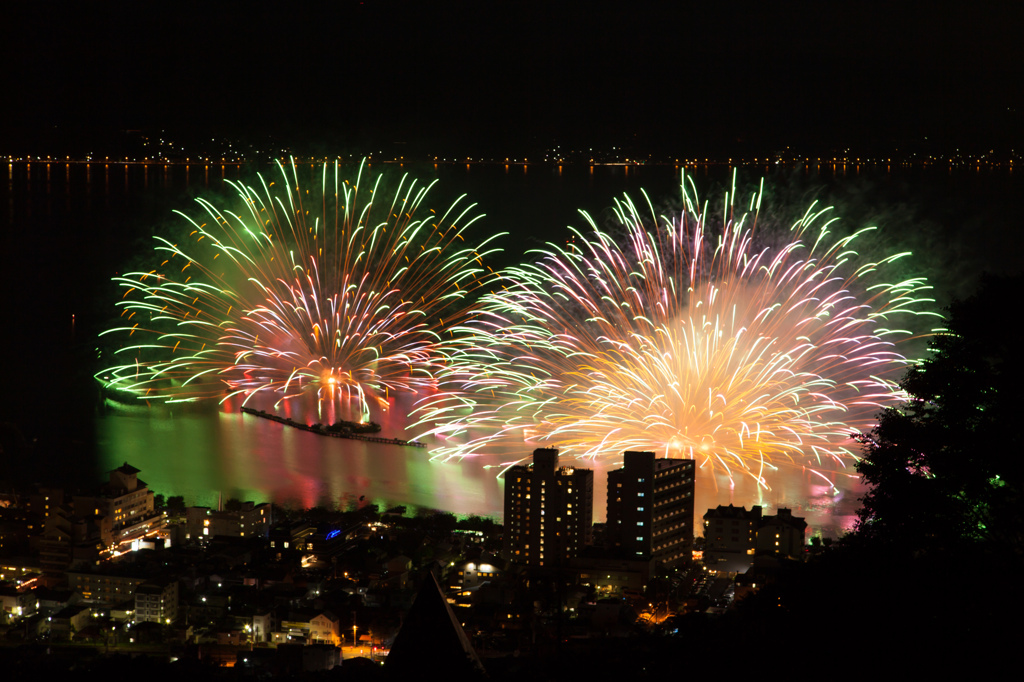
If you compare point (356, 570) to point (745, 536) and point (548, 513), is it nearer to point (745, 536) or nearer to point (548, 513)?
point (548, 513)

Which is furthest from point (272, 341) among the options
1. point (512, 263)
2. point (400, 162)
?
point (400, 162)

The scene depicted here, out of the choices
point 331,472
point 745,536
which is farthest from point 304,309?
point 745,536

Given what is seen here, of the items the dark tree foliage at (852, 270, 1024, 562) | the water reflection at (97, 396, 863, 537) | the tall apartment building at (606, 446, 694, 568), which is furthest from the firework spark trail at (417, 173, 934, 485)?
the dark tree foliage at (852, 270, 1024, 562)

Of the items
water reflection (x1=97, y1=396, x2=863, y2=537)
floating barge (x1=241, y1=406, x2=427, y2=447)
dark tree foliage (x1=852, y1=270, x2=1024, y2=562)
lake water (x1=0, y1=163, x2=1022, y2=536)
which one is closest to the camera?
dark tree foliage (x1=852, y1=270, x2=1024, y2=562)

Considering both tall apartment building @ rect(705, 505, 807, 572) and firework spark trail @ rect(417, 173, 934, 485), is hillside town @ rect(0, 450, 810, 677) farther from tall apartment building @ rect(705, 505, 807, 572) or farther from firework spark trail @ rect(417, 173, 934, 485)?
firework spark trail @ rect(417, 173, 934, 485)

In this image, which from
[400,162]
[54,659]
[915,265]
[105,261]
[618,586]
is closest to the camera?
[54,659]

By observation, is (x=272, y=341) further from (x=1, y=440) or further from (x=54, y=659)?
(x=54, y=659)

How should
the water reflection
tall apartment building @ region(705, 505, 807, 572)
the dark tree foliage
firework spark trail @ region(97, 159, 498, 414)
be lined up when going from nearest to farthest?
the dark tree foliage → tall apartment building @ region(705, 505, 807, 572) → the water reflection → firework spark trail @ region(97, 159, 498, 414)
